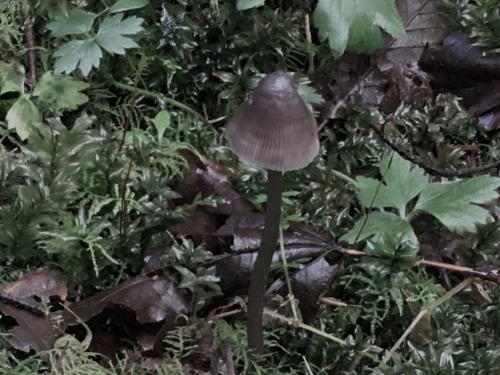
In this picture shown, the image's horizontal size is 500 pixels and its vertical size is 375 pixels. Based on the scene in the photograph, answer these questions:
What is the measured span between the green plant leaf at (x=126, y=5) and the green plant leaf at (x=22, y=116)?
1.22 feet

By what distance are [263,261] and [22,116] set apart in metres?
0.95

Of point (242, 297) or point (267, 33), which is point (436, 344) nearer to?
point (242, 297)

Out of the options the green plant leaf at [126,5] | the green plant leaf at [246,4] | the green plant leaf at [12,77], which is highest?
the green plant leaf at [246,4]

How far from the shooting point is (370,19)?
80.6 inches

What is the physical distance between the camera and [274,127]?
126 centimetres

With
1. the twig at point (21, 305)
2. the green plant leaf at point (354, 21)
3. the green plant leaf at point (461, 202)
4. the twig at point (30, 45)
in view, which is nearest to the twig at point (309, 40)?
the green plant leaf at point (354, 21)

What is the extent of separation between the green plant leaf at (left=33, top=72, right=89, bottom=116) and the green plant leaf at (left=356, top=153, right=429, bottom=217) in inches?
34.0

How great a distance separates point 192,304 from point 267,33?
982mm

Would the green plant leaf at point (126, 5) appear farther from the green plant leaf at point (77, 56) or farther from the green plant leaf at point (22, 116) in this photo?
the green plant leaf at point (22, 116)

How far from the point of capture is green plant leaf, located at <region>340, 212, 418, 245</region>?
179 centimetres

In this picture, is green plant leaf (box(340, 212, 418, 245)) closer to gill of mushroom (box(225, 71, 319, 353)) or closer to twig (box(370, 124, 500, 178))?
twig (box(370, 124, 500, 178))

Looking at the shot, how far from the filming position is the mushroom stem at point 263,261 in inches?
53.5

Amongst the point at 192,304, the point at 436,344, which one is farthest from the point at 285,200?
the point at 436,344

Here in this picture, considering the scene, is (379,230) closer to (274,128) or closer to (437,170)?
(437,170)
